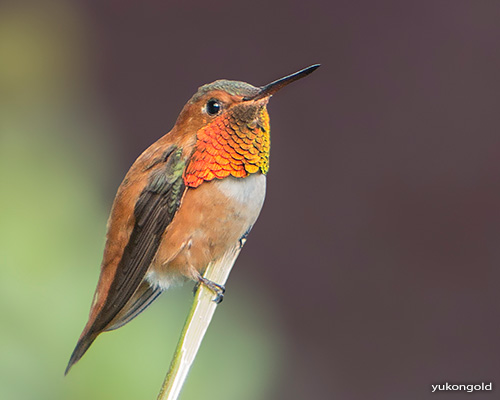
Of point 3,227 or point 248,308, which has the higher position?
point 248,308

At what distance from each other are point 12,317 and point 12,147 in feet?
1.46

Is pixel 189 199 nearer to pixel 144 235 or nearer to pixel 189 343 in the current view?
pixel 144 235

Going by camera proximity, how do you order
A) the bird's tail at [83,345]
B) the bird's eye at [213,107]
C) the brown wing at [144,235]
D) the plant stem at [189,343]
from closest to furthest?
the plant stem at [189,343] < the bird's tail at [83,345] < the brown wing at [144,235] < the bird's eye at [213,107]

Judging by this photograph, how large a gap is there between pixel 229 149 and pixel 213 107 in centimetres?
10

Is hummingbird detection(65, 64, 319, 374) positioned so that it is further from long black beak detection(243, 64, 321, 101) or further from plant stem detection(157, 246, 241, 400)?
plant stem detection(157, 246, 241, 400)

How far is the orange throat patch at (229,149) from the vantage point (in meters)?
1.30

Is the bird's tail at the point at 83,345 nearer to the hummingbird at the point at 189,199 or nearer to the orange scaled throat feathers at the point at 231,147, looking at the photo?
the hummingbird at the point at 189,199

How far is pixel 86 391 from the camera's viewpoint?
1515mm

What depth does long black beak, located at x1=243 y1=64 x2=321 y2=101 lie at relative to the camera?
35.7 inches

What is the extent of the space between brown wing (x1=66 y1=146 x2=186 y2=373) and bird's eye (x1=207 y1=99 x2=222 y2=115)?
10 cm

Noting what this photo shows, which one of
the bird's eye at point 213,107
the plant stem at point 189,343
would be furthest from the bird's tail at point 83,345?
the bird's eye at point 213,107

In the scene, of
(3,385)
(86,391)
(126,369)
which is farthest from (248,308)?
(3,385)

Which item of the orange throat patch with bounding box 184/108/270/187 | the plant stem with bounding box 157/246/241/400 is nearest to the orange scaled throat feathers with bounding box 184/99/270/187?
the orange throat patch with bounding box 184/108/270/187

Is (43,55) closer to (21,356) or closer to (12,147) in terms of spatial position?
(12,147)
